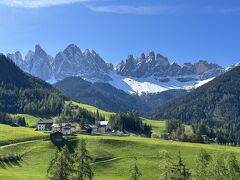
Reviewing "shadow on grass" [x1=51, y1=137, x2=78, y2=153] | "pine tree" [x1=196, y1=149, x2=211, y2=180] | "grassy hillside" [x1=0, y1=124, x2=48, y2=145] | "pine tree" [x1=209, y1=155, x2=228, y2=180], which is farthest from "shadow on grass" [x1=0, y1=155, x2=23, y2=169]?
"pine tree" [x1=209, y1=155, x2=228, y2=180]

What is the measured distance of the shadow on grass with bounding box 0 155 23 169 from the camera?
13245 centimetres

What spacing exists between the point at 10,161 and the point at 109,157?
97.7 ft

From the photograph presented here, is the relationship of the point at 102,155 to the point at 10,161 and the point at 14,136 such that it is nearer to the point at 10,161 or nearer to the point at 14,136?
the point at 10,161

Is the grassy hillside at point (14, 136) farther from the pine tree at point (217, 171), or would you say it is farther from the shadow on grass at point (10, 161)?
the pine tree at point (217, 171)

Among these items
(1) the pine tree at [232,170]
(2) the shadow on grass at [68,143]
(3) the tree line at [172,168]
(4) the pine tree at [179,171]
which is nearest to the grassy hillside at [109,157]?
(2) the shadow on grass at [68,143]

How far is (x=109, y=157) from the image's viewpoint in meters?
147

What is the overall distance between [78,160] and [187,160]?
52.1 m

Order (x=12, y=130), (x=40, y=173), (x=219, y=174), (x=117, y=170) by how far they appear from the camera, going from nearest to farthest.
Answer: (x=219, y=174), (x=40, y=173), (x=117, y=170), (x=12, y=130)

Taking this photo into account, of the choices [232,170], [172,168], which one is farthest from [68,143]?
[232,170]

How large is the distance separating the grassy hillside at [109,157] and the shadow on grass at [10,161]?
0.58 m

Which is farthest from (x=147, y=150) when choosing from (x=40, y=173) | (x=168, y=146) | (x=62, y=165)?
(x=62, y=165)

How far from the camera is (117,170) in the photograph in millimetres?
135250

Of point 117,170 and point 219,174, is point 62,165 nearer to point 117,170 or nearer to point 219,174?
point 219,174

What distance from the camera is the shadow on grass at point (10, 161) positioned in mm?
132450
